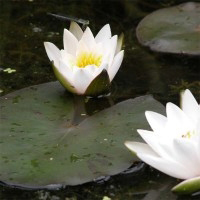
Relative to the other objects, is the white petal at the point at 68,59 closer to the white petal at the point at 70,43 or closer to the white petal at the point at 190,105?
the white petal at the point at 70,43

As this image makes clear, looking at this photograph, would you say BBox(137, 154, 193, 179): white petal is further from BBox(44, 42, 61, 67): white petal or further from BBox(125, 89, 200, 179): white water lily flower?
BBox(44, 42, 61, 67): white petal

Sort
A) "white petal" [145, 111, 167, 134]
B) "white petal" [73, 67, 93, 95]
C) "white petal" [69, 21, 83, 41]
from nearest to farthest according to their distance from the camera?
"white petal" [145, 111, 167, 134] < "white petal" [73, 67, 93, 95] < "white petal" [69, 21, 83, 41]

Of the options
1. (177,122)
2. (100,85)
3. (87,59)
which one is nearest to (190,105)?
(177,122)

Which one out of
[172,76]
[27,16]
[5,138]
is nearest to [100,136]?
[5,138]

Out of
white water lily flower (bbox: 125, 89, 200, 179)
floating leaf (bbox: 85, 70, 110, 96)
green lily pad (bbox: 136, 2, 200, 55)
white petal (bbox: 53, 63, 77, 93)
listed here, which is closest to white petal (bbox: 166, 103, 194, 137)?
white water lily flower (bbox: 125, 89, 200, 179)

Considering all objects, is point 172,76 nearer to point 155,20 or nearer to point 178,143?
point 155,20

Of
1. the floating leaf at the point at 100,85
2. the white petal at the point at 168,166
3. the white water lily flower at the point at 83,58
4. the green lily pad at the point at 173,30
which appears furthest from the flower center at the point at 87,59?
the white petal at the point at 168,166
